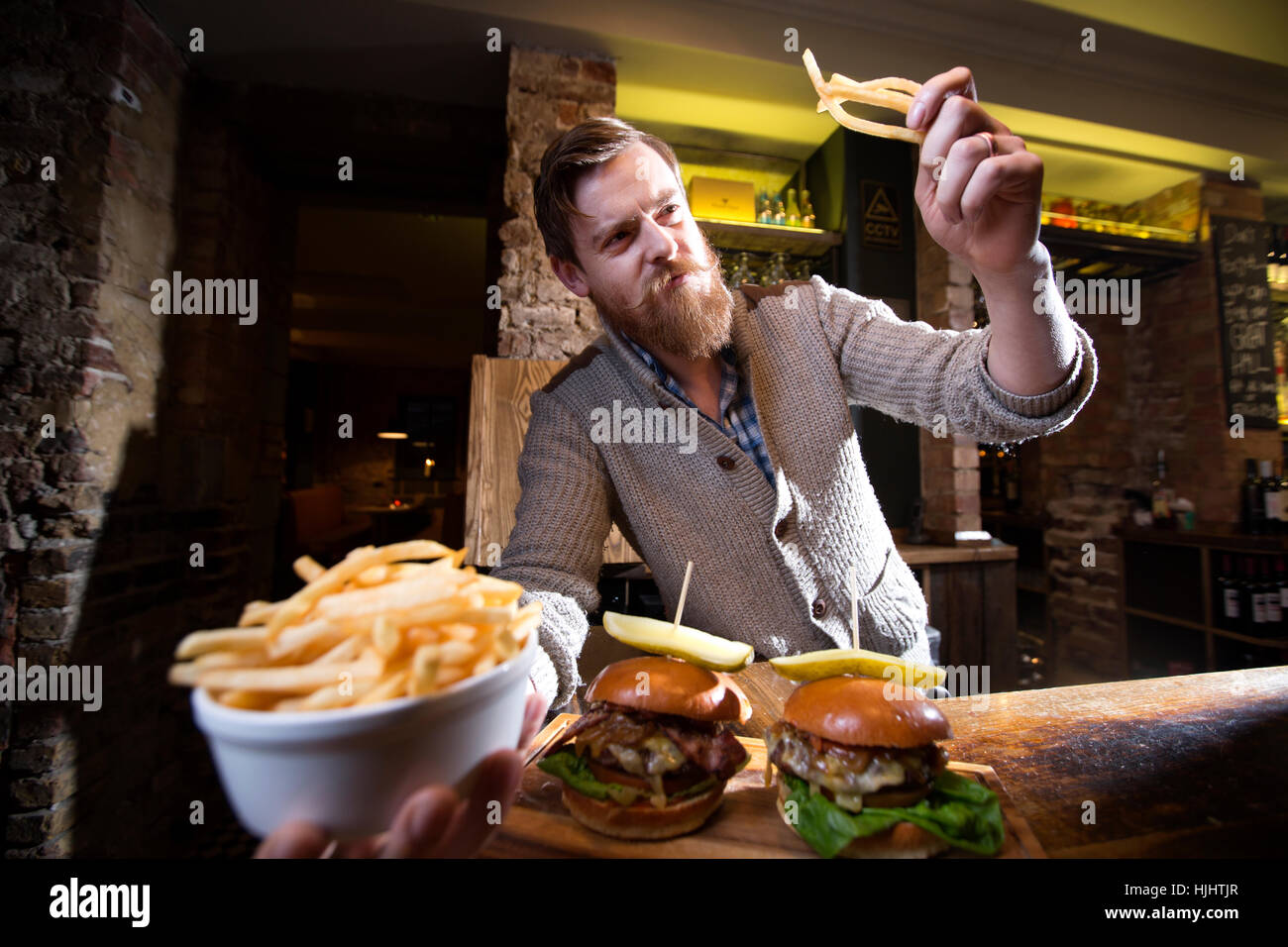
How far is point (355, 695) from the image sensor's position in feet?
1.34

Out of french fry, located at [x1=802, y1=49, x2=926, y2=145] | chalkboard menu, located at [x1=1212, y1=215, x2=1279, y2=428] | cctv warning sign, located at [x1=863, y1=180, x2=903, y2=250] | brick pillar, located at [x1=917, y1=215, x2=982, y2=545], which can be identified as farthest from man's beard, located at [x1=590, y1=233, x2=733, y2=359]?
chalkboard menu, located at [x1=1212, y1=215, x2=1279, y2=428]

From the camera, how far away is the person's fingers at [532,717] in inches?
24.2

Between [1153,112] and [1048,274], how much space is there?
148 inches

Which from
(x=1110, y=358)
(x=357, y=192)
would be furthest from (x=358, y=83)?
(x=1110, y=358)

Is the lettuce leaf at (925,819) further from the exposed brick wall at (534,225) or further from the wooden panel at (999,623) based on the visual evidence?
the wooden panel at (999,623)

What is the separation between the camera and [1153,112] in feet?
10.9

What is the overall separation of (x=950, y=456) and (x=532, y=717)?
3220mm

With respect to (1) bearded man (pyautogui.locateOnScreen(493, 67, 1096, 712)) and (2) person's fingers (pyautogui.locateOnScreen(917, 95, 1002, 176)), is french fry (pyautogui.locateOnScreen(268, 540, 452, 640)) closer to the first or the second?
(1) bearded man (pyautogui.locateOnScreen(493, 67, 1096, 712))

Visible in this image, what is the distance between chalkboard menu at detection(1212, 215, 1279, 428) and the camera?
12.3ft

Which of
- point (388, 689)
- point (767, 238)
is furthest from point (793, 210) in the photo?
point (388, 689)

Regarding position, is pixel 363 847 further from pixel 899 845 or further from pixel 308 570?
pixel 899 845

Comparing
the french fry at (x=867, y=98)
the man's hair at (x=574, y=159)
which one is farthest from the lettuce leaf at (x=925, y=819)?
the man's hair at (x=574, y=159)

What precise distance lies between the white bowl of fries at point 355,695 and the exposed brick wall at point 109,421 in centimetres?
225
